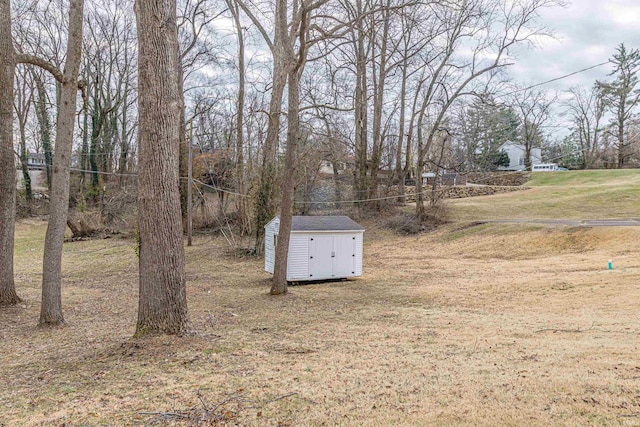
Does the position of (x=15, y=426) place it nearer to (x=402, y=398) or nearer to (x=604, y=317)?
(x=402, y=398)

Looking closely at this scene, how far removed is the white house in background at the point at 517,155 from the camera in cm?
4622

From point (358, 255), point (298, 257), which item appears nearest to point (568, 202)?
point (358, 255)

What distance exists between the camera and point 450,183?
114ft

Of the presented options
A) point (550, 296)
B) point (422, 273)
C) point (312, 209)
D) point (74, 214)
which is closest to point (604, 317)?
point (550, 296)

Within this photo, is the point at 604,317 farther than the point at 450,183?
No

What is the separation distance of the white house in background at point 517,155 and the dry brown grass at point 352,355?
1409 inches

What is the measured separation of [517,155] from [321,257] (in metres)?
42.1

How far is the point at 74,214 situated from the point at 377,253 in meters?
17.2

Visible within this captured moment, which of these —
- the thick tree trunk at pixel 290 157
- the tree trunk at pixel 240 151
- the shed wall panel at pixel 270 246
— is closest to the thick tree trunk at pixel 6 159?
the thick tree trunk at pixel 290 157

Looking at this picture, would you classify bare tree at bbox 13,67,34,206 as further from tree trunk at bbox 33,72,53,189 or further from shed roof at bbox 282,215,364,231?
shed roof at bbox 282,215,364,231

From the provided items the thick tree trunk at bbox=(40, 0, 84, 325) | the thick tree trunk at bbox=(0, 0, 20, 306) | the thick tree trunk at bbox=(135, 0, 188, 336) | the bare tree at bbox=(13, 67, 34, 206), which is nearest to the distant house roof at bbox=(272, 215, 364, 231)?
the thick tree trunk at bbox=(40, 0, 84, 325)

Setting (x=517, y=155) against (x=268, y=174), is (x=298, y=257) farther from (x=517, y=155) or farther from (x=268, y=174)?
(x=517, y=155)

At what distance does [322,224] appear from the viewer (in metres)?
13.6

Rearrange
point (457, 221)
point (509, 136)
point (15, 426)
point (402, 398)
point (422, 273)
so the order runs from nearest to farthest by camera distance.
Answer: point (15, 426), point (402, 398), point (422, 273), point (457, 221), point (509, 136)
